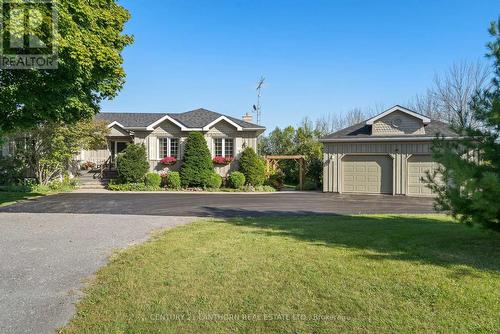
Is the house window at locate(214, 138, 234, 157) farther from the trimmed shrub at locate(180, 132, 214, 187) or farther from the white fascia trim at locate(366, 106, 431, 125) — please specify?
the white fascia trim at locate(366, 106, 431, 125)

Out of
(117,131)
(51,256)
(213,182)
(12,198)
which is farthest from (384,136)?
(12,198)

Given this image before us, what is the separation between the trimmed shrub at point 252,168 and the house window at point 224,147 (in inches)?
59.9

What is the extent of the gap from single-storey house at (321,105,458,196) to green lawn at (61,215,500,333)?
1101cm

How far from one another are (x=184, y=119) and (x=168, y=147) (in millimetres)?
2704

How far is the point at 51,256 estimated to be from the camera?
585 cm

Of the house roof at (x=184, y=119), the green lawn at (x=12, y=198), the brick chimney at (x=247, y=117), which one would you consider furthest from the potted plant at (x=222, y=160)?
the green lawn at (x=12, y=198)

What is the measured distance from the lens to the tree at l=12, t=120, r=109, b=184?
720 inches

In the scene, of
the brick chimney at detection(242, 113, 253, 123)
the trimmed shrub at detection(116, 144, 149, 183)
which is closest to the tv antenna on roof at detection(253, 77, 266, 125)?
the brick chimney at detection(242, 113, 253, 123)

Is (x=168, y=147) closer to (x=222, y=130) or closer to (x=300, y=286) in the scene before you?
(x=222, y=130)

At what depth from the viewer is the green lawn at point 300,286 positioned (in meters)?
3.34

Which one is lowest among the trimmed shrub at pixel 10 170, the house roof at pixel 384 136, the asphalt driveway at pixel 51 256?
the asphalt driveway at pixel 51 256

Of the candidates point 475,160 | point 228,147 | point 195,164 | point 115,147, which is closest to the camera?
point 475,160

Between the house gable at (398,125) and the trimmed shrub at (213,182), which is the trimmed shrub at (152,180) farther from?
the house gable at (398,125)

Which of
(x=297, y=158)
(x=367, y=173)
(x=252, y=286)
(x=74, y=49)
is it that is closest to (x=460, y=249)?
(x=252, y=286)
